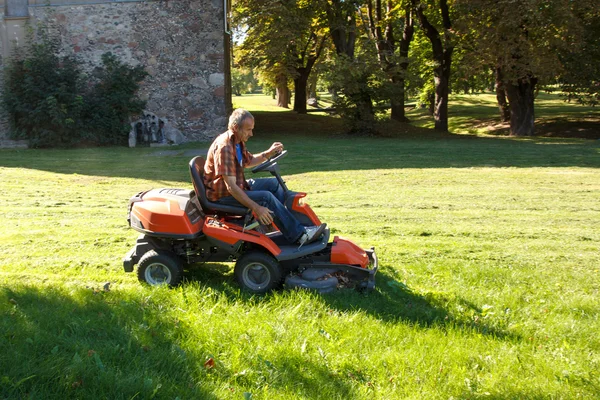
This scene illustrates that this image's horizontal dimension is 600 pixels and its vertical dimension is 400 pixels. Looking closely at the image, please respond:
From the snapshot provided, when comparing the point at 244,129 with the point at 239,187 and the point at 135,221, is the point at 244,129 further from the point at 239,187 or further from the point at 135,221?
the point at 135,221

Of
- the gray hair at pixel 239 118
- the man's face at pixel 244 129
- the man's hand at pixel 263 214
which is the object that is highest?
the gray hair at pixel 239 118

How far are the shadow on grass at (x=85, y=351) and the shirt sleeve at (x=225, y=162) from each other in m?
1.36

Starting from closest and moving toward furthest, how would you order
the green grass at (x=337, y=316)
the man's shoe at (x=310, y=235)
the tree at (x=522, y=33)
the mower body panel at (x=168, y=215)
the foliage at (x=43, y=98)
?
the green grass at (x=337, y=316) < the mower body panel at (x=168, y=215) < the man's shoe at (x=310, y=235) < the foliage at (x=43, y=98) < the tree at (x=522, y=33)

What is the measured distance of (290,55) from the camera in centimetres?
2481

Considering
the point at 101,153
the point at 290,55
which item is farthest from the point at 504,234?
the point at 290,55

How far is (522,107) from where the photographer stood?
26.3 meters

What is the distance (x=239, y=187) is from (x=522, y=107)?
24.0 m

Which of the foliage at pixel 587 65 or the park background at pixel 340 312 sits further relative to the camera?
the foliage at pixel 587 65

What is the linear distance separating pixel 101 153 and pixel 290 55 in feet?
34.5

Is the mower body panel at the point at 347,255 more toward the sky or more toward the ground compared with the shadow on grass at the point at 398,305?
more toward the sky

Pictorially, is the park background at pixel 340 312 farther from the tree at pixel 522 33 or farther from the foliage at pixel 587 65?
the foliage at pixel 587 65

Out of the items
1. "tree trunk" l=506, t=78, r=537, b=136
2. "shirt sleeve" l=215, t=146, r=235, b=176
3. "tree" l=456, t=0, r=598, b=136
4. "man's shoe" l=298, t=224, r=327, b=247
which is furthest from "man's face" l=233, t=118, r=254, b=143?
"tree trunk" l=506, t=78, r=537, b=136

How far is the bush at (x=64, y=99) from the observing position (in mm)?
18812

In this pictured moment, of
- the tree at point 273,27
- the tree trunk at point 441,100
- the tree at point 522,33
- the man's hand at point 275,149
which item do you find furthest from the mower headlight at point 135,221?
the tree trunk at point 441,100
